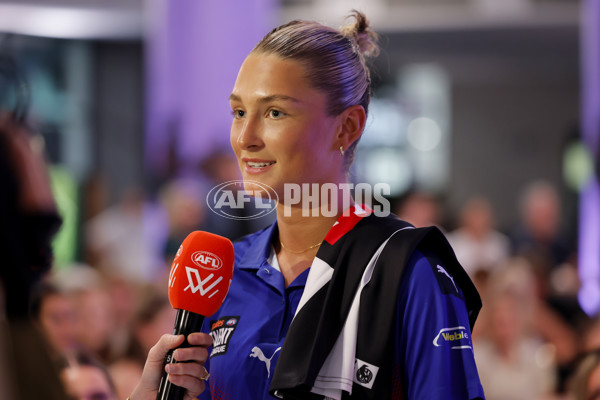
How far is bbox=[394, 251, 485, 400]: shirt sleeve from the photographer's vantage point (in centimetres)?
133

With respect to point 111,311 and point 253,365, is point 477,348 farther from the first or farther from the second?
point 253,365

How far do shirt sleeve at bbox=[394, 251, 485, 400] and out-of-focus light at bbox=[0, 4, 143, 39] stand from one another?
26.2ft

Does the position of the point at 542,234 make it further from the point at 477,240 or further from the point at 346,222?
the point at 346,222

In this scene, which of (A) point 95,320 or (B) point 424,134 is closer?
(A) point 95,320

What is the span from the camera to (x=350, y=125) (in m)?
1.59

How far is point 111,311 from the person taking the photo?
13.2ft

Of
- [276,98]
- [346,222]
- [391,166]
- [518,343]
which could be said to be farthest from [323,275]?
[391,166]

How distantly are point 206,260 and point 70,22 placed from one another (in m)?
9.06

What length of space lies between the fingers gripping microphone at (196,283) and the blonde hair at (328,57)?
0.36m

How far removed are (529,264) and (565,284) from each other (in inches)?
11.5

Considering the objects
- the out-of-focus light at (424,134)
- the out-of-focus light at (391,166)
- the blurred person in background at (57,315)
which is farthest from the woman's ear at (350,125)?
Result: the out-of-focus light at (424,134)

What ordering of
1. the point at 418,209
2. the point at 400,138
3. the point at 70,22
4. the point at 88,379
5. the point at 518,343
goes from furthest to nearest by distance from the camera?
the point at 400,138, the point at 70,22, the point at 418,209, the point at 518,343, the point at 88,379

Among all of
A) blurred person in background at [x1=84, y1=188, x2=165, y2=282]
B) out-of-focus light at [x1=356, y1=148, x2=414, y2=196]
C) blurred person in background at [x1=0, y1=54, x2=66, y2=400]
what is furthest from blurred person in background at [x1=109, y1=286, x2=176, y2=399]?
out-of-focus light at [x1=356, y1=148, x2=414, y2=196]

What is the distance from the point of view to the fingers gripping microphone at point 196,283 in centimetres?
142
